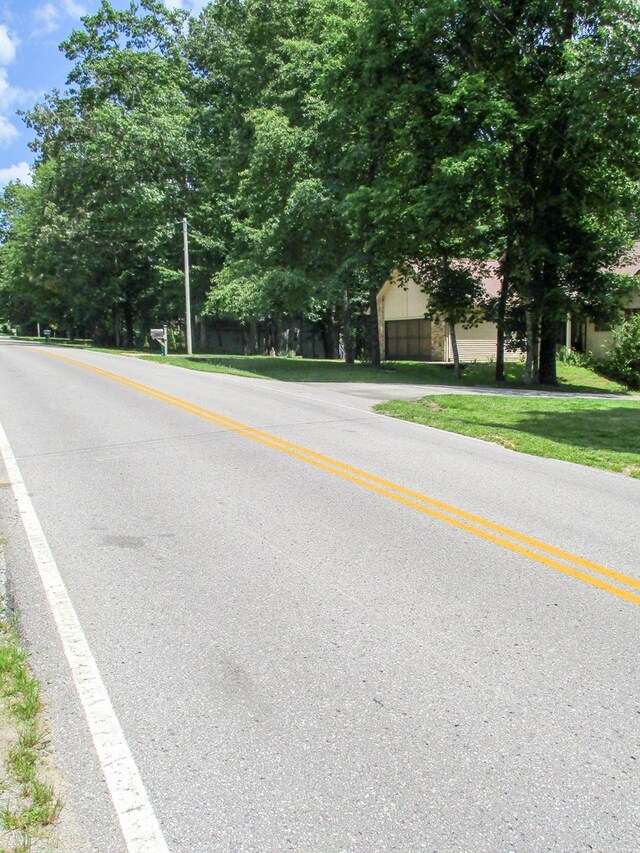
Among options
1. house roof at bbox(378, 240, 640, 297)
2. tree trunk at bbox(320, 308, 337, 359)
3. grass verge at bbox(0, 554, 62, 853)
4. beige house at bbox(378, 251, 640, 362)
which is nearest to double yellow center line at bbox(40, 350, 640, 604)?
grass verge at bbox(0, 554, 62, 853)

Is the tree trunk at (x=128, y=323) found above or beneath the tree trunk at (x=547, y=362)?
above

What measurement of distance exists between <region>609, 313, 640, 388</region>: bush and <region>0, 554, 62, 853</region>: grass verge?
86.5 ft

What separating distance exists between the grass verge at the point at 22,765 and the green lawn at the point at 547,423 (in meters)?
7.72

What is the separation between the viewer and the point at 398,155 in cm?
2533

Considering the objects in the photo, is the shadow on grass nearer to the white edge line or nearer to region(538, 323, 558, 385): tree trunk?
region(538, 323, 558, 385): tree trunk

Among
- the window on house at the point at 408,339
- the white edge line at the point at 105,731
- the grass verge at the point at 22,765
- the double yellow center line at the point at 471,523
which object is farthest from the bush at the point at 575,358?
the grass verge at the point at 22,765

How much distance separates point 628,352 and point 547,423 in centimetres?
1576

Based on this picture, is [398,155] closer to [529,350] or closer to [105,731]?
[529,350]

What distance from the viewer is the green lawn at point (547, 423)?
1048 centimetres

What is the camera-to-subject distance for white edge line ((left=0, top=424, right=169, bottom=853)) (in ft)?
8.63

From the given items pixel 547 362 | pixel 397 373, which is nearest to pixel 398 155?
pixel 397 373

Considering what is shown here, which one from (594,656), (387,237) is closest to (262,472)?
(594,656)

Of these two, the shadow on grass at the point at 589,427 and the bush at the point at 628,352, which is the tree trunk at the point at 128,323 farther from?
the shadow on grass at the point at 589,427

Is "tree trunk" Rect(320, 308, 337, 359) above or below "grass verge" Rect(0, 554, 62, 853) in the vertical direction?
above
